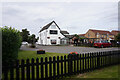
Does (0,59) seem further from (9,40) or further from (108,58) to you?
(108,58)

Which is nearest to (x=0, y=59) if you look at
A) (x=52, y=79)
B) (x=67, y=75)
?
(x=52, y=79)

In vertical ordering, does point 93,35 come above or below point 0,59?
above

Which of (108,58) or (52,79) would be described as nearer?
(52,79)

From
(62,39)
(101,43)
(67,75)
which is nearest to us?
(67,75)

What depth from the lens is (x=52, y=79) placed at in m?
4.26

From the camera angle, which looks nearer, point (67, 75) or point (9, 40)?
point (67, 75)

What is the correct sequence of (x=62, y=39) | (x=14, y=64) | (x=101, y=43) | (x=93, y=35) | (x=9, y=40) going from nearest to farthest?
(x=14, y=64) → (x=9, y=40) → (x=101, y=43) → (x=62, y=39) → (x=93, y=35)

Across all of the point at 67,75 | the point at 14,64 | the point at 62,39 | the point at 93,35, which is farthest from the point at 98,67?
the point at 93,35

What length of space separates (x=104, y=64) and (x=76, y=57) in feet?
8.22

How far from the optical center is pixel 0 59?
4.73 meters

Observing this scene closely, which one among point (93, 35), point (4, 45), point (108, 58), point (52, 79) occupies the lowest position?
point (52, 79)

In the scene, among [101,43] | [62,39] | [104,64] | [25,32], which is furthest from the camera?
[25,32]

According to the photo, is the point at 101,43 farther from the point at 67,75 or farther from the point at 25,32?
the point at 25,32

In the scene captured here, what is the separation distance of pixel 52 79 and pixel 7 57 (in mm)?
3054
